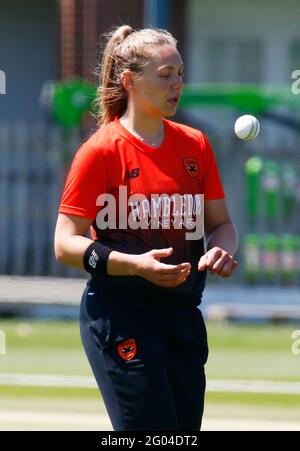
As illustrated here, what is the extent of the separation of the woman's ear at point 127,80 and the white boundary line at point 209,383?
15.7ft

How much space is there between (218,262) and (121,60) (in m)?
1.03

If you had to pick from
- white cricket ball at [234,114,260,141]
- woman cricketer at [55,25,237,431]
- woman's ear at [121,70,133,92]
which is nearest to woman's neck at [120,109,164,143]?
woman cricketer at [55,25,237,431]

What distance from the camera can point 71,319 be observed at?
14.5 meters

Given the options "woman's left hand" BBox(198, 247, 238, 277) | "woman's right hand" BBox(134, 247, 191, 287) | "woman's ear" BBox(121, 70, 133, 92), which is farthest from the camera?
"woman's ear" BBox(121, 70, 133, 92)

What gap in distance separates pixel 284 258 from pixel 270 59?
540 centimetres

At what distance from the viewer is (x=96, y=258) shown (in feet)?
17.0

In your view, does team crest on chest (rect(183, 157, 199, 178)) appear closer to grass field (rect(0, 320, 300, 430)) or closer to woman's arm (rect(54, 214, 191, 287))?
woman's arm (rect(54, 214, 191, 287))

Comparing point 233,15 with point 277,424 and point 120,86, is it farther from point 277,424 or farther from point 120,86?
point 120,86

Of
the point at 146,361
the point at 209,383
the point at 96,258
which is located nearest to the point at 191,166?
the point at 96,258

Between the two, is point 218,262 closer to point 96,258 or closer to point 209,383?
point 96,258

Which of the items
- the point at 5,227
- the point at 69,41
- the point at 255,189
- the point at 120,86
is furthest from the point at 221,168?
the point at 120,86

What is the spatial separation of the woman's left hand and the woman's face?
0.66 meters

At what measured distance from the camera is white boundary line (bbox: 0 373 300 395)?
1001 cm

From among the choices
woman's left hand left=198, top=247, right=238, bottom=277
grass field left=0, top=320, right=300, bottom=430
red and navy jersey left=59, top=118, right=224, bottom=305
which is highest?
red and navy jersey left=59, top=118, right=224, bottom=305
